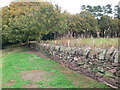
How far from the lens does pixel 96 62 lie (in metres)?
4.89

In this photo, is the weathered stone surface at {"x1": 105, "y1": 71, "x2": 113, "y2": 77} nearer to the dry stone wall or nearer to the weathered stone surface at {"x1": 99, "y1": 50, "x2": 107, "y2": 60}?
the dry stone wall

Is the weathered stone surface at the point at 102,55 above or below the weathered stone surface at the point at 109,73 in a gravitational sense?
above

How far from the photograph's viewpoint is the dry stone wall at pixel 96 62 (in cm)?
407

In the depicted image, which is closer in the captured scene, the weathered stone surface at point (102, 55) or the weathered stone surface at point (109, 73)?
the weathered stone surface at point (109, 73)

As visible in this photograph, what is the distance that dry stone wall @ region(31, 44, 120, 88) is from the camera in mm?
4074

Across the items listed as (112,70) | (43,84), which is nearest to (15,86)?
(43,84)

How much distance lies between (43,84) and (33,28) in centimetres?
889

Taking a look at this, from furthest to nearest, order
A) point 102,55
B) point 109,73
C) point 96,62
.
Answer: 1. point 96,62
2. point 102,55
3. point 109,73

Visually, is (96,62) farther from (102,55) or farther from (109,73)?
(109,73)

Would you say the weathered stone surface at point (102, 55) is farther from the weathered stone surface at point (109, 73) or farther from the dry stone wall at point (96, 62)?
the weathered stone surface at point (109, 73)

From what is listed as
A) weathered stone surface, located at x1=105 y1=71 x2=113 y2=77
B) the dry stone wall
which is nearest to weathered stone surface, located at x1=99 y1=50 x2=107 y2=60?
the dry stone wall

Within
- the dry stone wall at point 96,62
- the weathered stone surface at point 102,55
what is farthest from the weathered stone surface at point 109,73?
the weathered stone surface at point 102,55

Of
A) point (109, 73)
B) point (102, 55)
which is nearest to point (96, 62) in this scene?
point (102, 55)

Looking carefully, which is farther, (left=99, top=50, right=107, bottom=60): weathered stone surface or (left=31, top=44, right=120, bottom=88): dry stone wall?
(left=99, top=50, right=107, bottom=60): weathered stone surface
